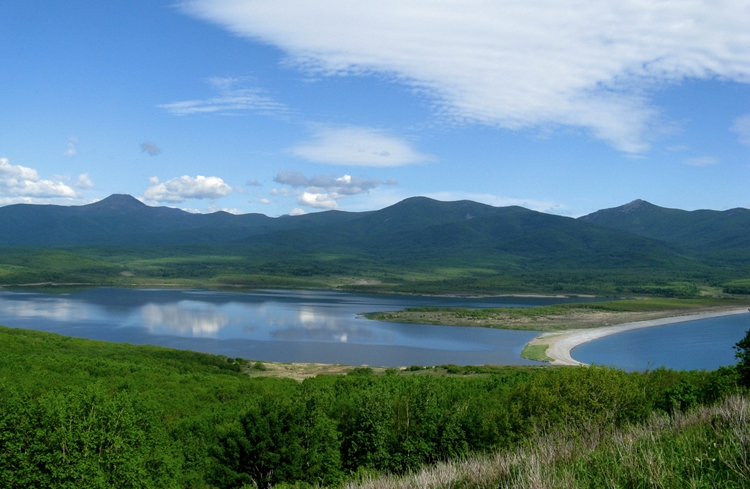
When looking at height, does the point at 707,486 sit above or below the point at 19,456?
above

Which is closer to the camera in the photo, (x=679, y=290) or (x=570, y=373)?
(x=570, y=373)

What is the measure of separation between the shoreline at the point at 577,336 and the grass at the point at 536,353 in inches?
19.2

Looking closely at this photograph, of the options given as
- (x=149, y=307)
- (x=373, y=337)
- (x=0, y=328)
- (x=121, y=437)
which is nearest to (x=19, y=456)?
(x=121, y=437)

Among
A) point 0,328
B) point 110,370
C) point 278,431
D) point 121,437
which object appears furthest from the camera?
point 0,328

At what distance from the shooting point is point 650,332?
8675 cm

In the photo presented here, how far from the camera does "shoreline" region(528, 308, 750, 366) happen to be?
6588 cm

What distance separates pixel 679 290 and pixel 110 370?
457 ft

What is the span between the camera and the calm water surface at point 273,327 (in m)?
68.6

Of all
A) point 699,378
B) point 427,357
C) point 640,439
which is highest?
point 640,439

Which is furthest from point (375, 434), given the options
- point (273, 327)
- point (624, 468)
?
point (273, 327)

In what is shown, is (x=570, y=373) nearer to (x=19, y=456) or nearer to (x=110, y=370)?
(x=19, y=456)

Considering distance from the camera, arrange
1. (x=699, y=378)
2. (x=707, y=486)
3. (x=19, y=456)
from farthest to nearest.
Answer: (x=699, y=378), (x=19, y=456), (x=707, y=486)

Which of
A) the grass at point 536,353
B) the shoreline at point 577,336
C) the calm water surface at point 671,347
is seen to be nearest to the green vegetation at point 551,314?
the shoreline at point 577,336

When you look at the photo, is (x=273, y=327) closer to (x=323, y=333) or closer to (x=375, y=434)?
(x=323, y=333)
